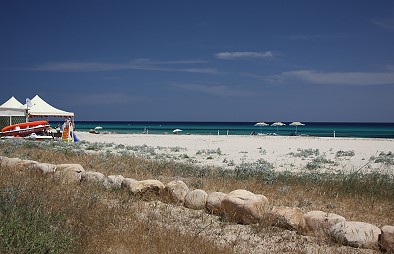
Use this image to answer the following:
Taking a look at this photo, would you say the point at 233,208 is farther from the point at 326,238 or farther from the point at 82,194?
the point at 82,194

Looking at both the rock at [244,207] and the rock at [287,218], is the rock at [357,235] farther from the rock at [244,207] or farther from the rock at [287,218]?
the rock at [244,207]

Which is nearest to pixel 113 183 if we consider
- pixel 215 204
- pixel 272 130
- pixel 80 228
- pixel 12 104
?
pixel 215 204

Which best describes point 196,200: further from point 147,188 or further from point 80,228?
point 80,228

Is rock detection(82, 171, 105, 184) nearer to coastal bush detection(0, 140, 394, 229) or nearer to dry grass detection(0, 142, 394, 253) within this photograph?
dry grass detection(0, 142, 394, 253)

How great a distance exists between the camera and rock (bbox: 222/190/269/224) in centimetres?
654

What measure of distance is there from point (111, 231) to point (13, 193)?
1.65 m

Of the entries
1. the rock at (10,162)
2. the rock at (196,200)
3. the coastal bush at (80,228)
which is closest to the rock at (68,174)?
the rock at (10,162)

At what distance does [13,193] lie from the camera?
5.65 metres

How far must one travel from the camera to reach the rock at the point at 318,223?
5941mm

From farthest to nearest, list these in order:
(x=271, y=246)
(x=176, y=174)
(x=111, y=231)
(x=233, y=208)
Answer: (x=176, y=174), (x=233, y=208), (x=271, y=246), (x=111, y=231)

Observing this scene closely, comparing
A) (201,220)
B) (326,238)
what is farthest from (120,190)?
(326,238)

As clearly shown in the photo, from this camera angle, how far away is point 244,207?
6.62 m

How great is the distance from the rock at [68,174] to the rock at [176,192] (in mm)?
2173

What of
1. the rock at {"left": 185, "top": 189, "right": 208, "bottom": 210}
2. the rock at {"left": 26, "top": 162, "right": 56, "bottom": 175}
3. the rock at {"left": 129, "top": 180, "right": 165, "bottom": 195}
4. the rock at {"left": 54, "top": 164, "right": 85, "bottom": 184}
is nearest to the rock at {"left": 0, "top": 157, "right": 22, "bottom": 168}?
the rock at {"left": 26, "top": 162, "right": 56, "bottom": 175}
